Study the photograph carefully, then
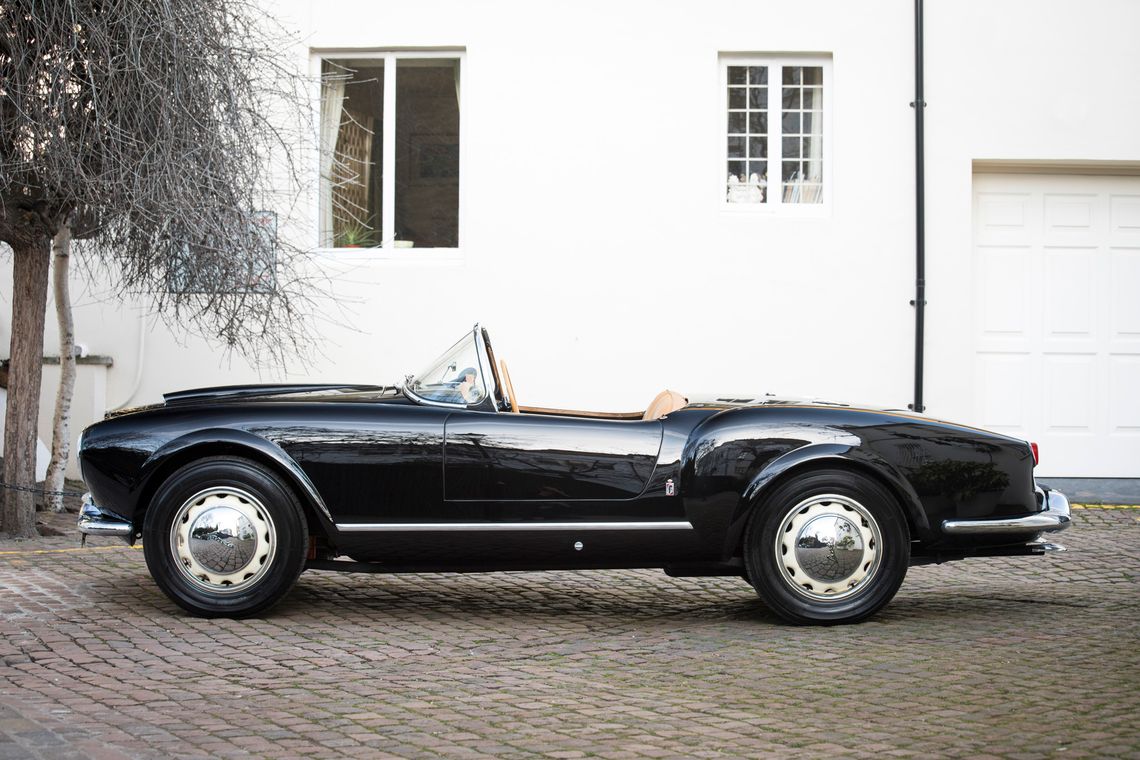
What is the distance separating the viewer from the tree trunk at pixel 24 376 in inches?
342

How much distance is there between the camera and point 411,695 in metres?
4.71

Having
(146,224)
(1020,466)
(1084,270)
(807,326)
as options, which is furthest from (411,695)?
(1084,270)

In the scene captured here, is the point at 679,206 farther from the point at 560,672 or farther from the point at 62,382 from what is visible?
the point at 560,672

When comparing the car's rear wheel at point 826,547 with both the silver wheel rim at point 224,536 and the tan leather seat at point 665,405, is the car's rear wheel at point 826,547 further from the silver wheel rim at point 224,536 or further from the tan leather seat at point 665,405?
the silver wheel rim at point 224,536

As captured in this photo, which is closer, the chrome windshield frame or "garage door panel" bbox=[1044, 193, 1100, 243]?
the chrome windshield frame

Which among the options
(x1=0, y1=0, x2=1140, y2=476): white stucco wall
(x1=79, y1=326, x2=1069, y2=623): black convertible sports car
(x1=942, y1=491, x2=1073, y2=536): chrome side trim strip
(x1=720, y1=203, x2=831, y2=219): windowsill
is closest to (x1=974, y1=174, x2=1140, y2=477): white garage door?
(x1=0, y1=0, x2=1140, y2=476): white stucco wall

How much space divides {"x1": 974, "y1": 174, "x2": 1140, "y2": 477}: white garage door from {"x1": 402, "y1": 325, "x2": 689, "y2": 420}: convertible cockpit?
6262 mm

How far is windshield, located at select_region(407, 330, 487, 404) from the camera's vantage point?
6.05 meters

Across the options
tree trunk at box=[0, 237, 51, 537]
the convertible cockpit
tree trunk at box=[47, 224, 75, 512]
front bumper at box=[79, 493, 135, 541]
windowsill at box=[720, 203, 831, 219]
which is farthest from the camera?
windowsill at box=[720, 203, 831, 219]

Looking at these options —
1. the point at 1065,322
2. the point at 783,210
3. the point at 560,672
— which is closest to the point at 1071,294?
the point at 1065,322

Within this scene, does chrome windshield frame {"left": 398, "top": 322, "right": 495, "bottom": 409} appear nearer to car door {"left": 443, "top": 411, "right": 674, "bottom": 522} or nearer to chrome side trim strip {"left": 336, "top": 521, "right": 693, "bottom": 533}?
car door {"left": 443, "top": 411, "right": 674, "bottom": 522}

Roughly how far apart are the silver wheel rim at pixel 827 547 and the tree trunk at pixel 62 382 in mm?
6113

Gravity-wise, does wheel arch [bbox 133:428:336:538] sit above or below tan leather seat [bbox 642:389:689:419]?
below

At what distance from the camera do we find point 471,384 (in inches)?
239
